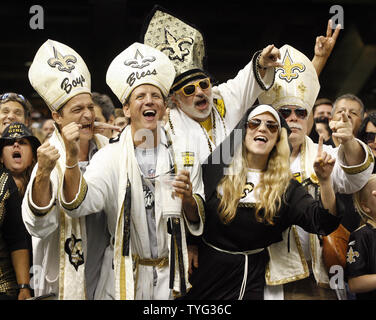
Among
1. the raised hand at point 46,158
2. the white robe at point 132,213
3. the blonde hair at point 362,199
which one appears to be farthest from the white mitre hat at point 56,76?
the blonde hair at point 362,199

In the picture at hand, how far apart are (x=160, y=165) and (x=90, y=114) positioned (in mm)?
591

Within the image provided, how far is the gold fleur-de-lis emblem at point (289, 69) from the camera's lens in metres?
5.05

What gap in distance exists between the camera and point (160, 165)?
14.6ft

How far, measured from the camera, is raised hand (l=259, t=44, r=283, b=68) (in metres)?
4.73

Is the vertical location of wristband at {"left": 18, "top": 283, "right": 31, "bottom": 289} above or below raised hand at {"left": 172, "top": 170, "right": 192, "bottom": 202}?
below

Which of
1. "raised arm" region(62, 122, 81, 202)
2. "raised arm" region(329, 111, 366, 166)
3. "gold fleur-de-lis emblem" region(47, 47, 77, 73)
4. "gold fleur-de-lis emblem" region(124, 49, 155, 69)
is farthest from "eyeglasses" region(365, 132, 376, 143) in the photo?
"raised arm" region(62, 122, 81, 202)

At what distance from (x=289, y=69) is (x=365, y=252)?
135 cm

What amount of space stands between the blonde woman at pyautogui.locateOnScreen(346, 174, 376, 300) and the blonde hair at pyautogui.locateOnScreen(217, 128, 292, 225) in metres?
0.58

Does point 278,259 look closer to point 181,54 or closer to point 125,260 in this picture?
point 125,260

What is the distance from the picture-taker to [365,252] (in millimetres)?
4496

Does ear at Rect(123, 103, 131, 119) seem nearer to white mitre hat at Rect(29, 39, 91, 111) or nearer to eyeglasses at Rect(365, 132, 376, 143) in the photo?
white mitre hat at Rect(29, 39, 91, 111)
